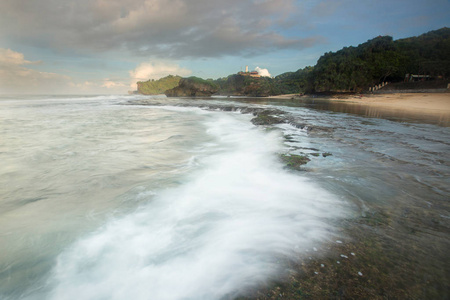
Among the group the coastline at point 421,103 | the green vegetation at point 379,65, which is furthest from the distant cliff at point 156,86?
the coastline at point 421,103

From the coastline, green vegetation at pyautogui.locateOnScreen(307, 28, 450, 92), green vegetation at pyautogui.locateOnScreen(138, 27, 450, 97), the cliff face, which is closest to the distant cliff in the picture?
the cliff face

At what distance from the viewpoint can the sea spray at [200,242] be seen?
73.7 inches

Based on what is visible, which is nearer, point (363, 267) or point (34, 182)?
point (363, 267)

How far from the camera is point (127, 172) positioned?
4.83 m

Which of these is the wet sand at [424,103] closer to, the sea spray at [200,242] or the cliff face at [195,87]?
the sea spray at [200,242]

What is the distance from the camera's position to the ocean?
192cm

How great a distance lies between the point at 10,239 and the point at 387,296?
4.02m

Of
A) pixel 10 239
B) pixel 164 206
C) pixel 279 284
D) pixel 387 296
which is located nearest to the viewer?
pixel 387 296

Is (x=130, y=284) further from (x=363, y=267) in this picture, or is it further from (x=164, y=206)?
(x=363, y=267)

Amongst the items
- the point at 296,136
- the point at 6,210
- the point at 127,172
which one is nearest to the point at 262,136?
the point at 296,136

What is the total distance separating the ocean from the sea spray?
0.05 ft

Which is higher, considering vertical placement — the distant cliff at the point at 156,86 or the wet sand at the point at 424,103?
the distant cliff at the point at 156,86

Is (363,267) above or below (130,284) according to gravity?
above

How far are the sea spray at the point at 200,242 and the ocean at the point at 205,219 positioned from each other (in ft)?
0.05
